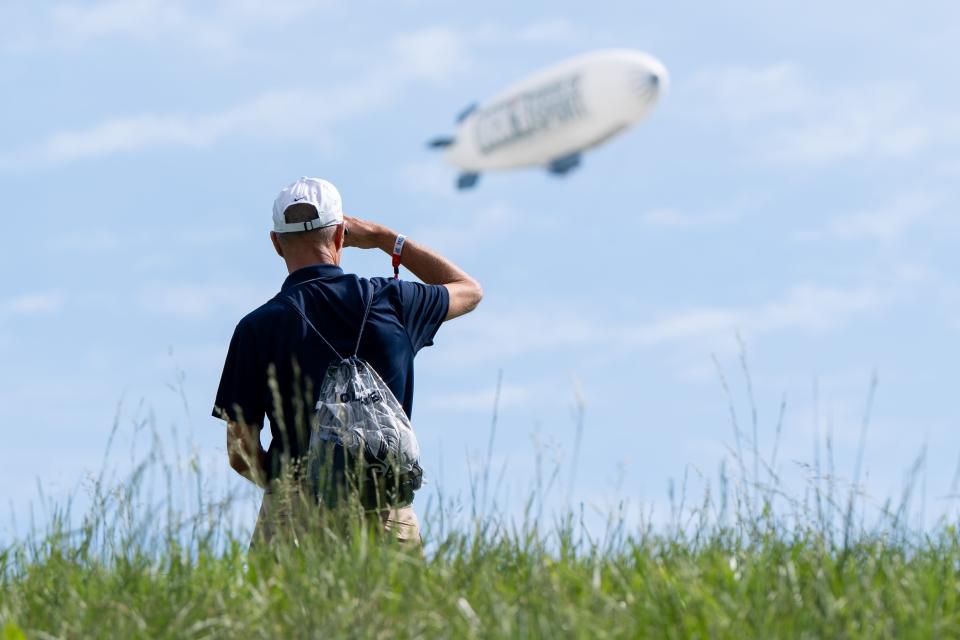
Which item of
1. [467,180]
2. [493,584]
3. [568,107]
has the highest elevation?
[467,180]

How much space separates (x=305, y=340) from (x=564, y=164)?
151ft

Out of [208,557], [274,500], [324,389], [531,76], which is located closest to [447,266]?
[324,389]

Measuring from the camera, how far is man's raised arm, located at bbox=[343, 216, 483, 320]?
5434mm

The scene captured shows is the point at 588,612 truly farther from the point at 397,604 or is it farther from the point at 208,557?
the point at 208,557

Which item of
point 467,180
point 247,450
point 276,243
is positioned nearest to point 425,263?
point 276,243

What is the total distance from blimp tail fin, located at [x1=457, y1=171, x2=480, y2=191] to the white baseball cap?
5082 cm

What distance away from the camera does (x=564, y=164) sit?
165 feet

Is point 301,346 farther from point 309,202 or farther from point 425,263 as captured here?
point 425,263

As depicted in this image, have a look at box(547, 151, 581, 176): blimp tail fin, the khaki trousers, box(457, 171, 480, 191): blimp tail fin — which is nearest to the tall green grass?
the khaki trousers

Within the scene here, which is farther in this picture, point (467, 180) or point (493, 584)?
point (467, 180)

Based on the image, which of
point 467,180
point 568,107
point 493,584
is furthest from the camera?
point 467,180

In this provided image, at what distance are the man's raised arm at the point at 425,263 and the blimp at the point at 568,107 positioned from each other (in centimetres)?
4039

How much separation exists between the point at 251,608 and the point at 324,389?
3.83 feet

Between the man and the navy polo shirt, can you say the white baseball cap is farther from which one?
the navy polo shirt
